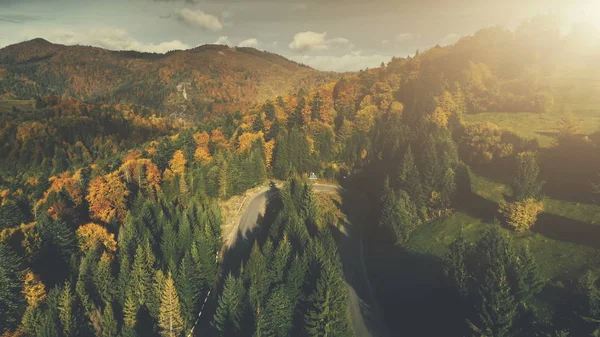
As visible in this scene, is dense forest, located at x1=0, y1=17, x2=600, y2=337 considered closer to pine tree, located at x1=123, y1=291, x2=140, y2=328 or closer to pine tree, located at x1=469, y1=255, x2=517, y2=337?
pine tree, located at x1=469, y1=255, x2=517, y2=337

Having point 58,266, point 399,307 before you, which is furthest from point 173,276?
point 399,307

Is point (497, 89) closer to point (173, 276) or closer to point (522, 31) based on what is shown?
point (522, 31)

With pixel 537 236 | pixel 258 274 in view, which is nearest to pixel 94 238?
pixel 258 274

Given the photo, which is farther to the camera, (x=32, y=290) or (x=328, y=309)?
(x=32, y=290)

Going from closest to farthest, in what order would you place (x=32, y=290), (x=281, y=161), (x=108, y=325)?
(x=108, y=325)
(x=32, y=290)
(x=281, y=161)

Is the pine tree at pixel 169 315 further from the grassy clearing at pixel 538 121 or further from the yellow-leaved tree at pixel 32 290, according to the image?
the grassy clearing at pixel 538 121

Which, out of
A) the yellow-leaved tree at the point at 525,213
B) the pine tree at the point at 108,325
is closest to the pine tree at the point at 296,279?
the pine tree at the point at 108,325

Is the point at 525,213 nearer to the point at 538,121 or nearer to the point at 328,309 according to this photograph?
the point at 328,309
